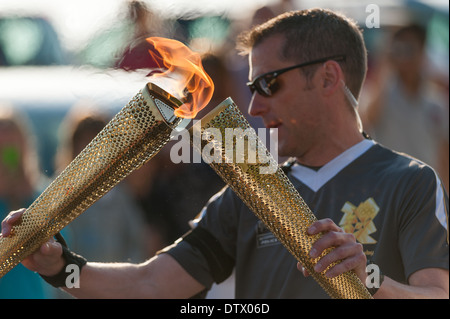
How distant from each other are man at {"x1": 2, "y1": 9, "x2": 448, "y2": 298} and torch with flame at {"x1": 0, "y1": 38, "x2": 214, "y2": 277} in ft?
1.66

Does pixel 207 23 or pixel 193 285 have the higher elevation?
pixel 207 23

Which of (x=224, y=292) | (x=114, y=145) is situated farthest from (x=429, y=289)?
(x=114, y=145)

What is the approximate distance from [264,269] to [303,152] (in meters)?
0.48

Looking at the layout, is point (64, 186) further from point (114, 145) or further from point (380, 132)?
point (380, 132)

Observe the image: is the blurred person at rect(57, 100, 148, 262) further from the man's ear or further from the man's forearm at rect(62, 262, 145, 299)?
the man's ear

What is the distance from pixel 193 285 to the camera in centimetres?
288

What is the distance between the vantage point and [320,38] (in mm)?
2916

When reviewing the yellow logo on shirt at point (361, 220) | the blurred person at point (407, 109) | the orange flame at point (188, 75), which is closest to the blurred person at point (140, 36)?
the orange flame at point (188, 75)

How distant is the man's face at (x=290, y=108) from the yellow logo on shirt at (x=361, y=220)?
1.09ft

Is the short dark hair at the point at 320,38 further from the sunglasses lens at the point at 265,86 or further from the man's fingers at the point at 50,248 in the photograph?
the man's fingers at the point at 50,248

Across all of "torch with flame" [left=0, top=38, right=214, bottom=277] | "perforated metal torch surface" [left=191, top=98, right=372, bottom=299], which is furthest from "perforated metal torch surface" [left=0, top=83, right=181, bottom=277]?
"perforated metal torch surface" [left=191, top=98, right=372, bottom=299]

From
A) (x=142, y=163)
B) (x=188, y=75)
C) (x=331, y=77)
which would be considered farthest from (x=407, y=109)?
(x=142, y=163)

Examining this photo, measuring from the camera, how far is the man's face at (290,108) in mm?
2836

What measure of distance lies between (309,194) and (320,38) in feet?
2.11
